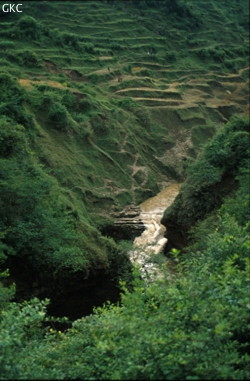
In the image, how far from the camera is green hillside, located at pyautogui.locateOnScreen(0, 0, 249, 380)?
748 cm

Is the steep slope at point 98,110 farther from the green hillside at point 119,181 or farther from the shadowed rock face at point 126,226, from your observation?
the shadowed rock face at point 126,226

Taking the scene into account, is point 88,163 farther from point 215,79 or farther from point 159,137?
point 215,79

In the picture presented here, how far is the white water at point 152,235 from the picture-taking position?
1042 inches

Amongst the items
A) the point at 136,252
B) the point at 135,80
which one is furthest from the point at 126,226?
the point at 135,80

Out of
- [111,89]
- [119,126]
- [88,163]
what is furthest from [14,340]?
[111,89]

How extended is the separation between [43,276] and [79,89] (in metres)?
31.6

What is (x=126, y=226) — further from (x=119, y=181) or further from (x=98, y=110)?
(x=98, y=110)

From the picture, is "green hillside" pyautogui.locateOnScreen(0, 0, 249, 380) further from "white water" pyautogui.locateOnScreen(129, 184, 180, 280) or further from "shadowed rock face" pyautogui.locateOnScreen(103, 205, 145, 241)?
"white water" pyautogui.locateOnScreen(129, 184, 180, 280)

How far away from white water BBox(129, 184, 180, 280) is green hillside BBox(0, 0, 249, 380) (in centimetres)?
109

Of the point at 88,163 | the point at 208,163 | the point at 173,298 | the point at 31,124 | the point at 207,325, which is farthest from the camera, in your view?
the point at 88,163

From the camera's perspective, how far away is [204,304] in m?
7.37

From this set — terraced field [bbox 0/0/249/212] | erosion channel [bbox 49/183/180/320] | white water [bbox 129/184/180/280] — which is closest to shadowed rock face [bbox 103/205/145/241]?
erosion channel [bbox 49/183/180/320]

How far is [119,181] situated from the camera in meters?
43.3

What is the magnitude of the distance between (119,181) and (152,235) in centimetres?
898
